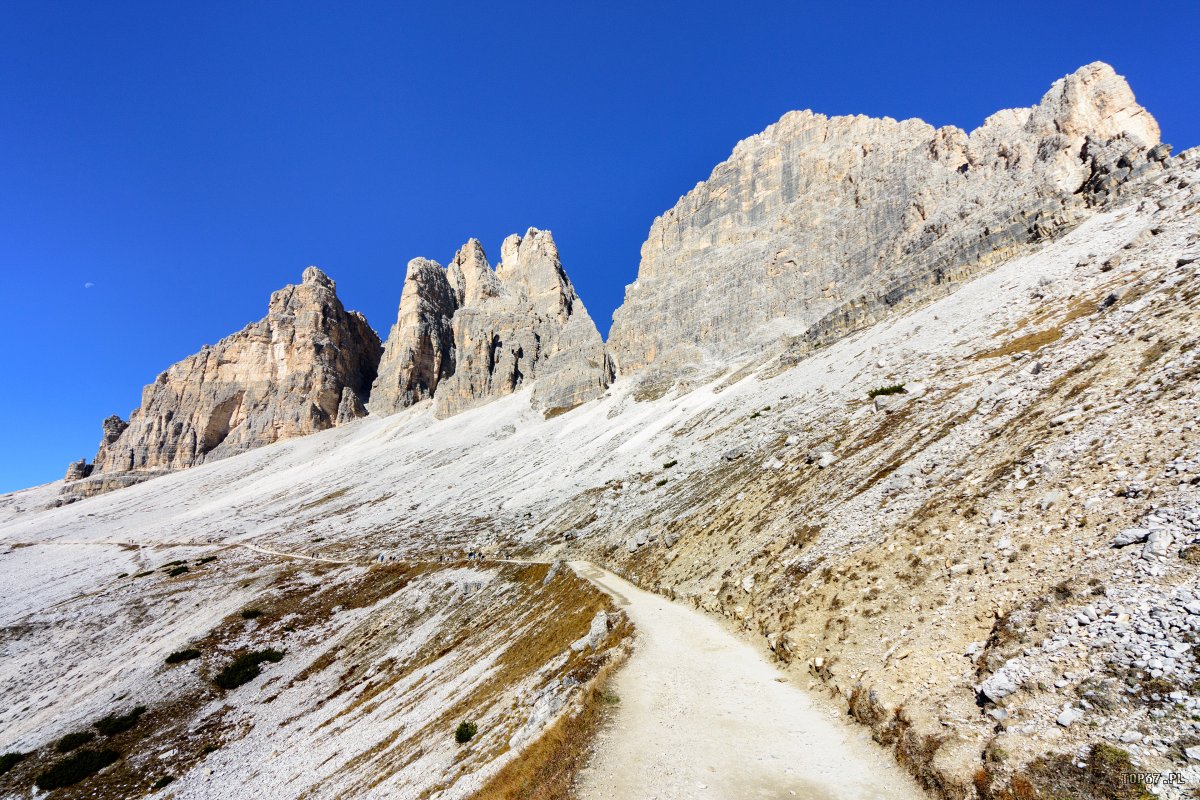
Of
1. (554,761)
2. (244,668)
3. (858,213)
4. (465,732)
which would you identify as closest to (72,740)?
(244,668)

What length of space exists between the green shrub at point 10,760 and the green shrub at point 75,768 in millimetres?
2875

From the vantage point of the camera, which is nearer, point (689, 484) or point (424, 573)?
point (689, 484)

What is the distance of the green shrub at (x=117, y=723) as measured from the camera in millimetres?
33562

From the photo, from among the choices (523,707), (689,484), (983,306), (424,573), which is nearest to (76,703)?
(424,573)

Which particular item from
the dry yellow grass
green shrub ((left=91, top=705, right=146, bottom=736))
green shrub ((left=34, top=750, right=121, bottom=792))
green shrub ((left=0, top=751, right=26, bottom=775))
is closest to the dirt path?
the dry yellow grass

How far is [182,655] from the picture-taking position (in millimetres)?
41688

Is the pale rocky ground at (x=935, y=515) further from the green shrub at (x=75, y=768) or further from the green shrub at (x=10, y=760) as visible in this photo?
the green shrub at (x=75, y=768)

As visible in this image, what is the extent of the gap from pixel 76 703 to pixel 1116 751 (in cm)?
5761

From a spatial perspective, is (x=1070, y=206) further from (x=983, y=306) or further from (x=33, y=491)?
(x=33, y=491)

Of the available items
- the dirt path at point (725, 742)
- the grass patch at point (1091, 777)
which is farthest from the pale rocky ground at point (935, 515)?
the dirt path at point (725, 742)

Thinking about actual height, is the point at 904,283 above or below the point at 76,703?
above

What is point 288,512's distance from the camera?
106m

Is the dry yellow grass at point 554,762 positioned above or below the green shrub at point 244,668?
above

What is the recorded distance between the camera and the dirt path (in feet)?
35.8
